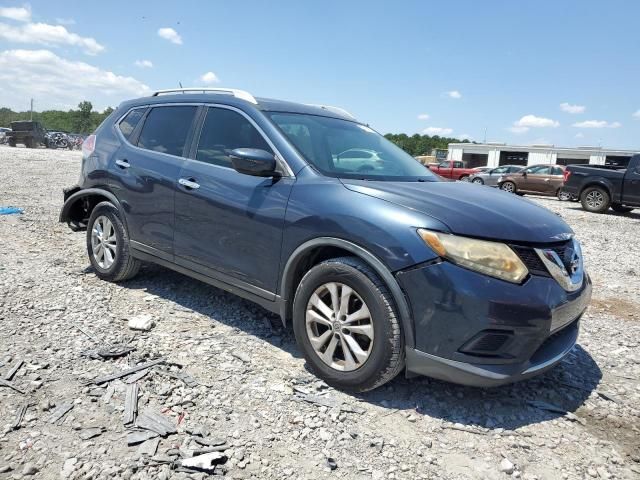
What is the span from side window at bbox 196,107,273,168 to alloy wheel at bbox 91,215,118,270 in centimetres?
140

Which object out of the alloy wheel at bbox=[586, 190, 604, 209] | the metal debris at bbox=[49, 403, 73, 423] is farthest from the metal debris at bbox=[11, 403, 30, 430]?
the alloy wheel at bbox=[586, 190, 604, 209]

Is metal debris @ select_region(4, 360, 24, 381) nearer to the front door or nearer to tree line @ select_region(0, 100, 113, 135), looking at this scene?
the front door

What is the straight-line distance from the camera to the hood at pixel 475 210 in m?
2.65

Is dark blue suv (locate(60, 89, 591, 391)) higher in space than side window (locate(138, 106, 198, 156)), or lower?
lower

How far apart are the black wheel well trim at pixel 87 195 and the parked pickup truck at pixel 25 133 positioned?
3617cm

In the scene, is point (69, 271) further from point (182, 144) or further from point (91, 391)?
point (91, 391)

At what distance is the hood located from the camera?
265cm

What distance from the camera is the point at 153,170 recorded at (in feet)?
13.5

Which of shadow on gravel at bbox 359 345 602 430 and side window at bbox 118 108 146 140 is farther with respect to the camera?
side window at bbox 118 108 146 140

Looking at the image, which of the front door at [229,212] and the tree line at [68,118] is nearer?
the front door at [229,212]

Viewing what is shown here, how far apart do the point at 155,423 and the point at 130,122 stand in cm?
314

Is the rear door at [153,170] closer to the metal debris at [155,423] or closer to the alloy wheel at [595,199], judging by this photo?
the metal debris at [155,423]

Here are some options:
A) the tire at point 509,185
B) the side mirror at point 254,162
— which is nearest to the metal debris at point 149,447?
the side mirror at point 254,162

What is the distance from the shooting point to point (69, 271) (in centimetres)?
503
